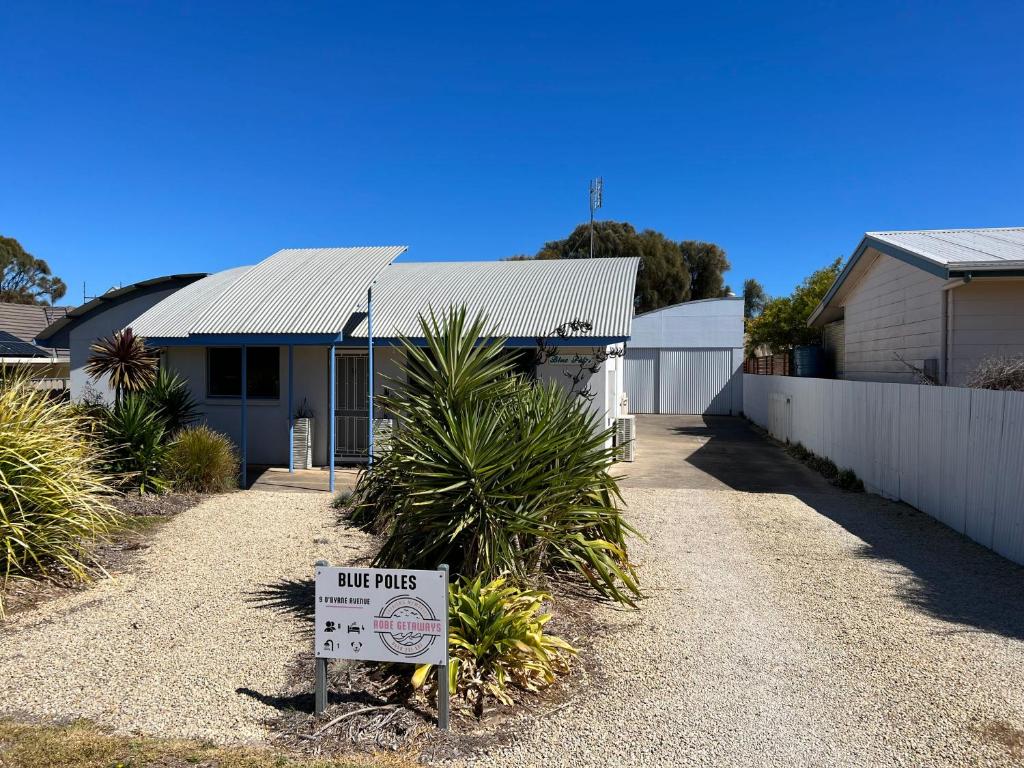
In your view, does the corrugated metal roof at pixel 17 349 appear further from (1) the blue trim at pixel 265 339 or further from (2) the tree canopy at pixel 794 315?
(2) the tree canopy at pixel 794 315

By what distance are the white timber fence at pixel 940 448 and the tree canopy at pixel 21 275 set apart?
187 ft

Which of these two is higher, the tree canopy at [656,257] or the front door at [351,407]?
the tree canopy at [656,257]

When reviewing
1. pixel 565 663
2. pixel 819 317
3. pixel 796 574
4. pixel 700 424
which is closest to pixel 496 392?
pixel 565 663

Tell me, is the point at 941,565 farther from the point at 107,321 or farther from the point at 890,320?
the point at 107,321

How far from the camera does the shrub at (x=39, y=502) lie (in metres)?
6.42

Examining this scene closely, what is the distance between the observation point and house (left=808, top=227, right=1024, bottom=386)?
10.8 meters

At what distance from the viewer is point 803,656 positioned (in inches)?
198

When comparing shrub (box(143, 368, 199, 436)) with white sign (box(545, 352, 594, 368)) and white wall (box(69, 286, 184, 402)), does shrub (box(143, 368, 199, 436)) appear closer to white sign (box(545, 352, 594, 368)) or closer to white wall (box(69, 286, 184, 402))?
white sign (box(545, 352, 594, 368))

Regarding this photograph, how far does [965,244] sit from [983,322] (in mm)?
2247

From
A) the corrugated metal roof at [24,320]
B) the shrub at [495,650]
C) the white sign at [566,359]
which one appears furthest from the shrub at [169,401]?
the corrugated metal roof at [24,320]

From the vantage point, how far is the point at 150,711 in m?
4.24

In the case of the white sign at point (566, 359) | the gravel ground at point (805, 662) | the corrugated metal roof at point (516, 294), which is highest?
the corrugated metal roof at point (516, 294)

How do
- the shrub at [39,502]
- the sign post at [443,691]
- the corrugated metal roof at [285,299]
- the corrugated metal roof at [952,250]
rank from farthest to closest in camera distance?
1. the corrugated metal roof at [285,299]
2. the corrugated metal roof at [952,250]
3. the shrub at [39,502]
4. the sign post at [443,691]

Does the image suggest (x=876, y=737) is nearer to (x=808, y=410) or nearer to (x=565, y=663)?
(x=565, y=663)
